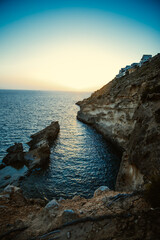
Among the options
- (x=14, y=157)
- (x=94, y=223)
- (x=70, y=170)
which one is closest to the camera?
(x=94, y=223)

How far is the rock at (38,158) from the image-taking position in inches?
768

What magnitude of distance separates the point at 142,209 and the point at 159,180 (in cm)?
166

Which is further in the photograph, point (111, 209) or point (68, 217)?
point (111, 209)

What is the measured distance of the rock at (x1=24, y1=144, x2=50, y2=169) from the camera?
19500 millimetres

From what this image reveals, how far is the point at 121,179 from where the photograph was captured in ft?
41.5

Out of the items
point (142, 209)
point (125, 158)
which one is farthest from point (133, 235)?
point (125, 158)

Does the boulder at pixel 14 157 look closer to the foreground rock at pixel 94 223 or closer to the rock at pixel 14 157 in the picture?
the rock at pixel 14 157

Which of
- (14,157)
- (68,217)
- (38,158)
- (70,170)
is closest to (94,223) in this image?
(68,217)

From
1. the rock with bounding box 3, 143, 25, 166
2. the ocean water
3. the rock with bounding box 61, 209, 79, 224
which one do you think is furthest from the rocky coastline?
the rock with bounding box 3, 143, 25, 166

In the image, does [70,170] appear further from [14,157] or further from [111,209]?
[111,209]

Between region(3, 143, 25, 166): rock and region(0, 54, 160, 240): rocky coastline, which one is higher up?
region(0, 54, 160, 240): rocky coastline

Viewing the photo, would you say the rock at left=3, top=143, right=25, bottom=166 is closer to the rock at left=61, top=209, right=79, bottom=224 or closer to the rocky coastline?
the rocky coastline

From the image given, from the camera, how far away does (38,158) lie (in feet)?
66.4

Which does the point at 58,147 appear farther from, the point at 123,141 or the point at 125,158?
the point at 125,158
